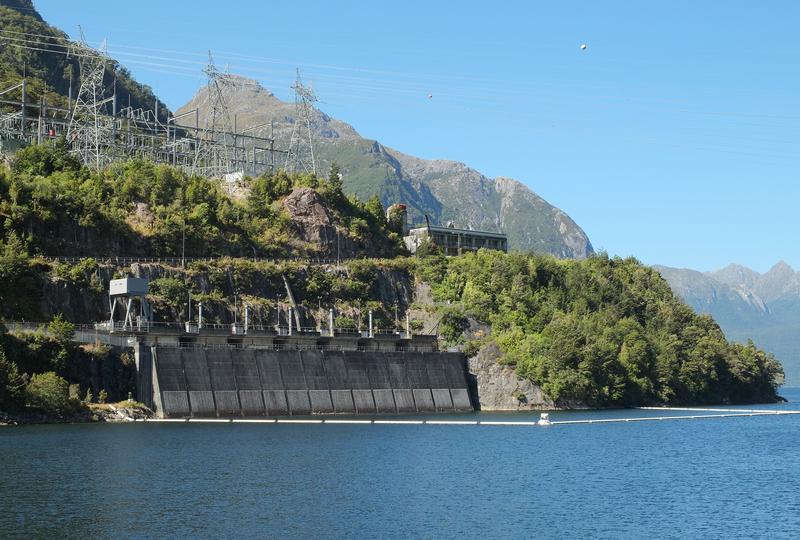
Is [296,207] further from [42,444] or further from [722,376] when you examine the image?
[42,444]

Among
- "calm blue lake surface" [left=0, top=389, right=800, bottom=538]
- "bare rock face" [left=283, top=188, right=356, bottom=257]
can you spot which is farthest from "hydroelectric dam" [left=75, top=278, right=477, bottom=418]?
"bare rock face" [left=283, top=188, right=356, bottom=257]

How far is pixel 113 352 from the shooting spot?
113 m

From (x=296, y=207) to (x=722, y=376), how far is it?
76844 mm

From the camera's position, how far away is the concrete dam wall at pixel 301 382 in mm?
114812

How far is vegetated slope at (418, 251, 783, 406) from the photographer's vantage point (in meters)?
148

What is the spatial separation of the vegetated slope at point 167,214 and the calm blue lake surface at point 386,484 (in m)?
43.8

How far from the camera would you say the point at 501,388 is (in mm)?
147125

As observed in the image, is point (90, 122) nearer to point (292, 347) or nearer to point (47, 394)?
point (292, 347)

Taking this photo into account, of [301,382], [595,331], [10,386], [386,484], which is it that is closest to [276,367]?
[301,382]

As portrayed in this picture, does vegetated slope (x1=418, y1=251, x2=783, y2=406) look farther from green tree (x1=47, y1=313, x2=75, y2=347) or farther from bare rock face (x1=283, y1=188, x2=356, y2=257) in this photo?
green tree (x1=47, y1=313, x2=75, y2=347)

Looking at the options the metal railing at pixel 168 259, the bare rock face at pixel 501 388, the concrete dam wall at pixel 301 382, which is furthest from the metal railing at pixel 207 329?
the bare rock face at pixel 501 388

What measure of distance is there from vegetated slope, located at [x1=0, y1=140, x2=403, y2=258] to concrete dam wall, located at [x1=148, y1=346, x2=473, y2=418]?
2861cm

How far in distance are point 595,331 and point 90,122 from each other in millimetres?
88876

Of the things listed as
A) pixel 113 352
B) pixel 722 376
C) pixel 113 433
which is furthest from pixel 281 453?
pixel 722 376
